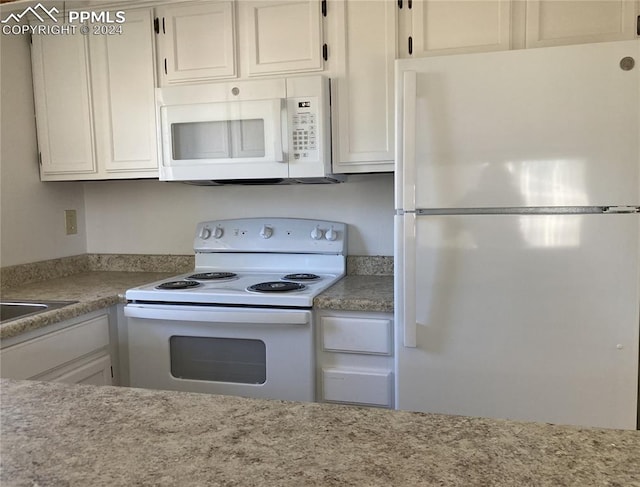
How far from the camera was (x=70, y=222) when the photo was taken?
275 cm

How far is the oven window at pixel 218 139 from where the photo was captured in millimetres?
2153

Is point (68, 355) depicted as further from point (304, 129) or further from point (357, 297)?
point (304, 129)

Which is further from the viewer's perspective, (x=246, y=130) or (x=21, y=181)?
(x=21, y=181)

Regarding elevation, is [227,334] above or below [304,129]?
below

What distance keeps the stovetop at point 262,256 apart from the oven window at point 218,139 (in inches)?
18.4

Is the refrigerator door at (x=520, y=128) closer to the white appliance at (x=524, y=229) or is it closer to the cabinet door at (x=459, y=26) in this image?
the white appliance at (x=524, y=229)

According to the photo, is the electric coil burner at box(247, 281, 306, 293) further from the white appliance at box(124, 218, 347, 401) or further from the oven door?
the oven door

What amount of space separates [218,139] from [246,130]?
0.14 meters

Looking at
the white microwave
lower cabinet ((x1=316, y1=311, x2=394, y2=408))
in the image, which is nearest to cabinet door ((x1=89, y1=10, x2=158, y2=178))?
the white microwave

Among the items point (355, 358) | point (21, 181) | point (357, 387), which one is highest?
point (21, 181)

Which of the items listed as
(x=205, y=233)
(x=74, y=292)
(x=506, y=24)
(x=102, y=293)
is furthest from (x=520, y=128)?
(x=74, y=292)

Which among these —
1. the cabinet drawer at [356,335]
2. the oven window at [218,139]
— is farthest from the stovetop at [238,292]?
the oven window at [218,139]

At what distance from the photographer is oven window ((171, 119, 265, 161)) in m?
2.15

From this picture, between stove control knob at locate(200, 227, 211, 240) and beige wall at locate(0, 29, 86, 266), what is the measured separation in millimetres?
783
